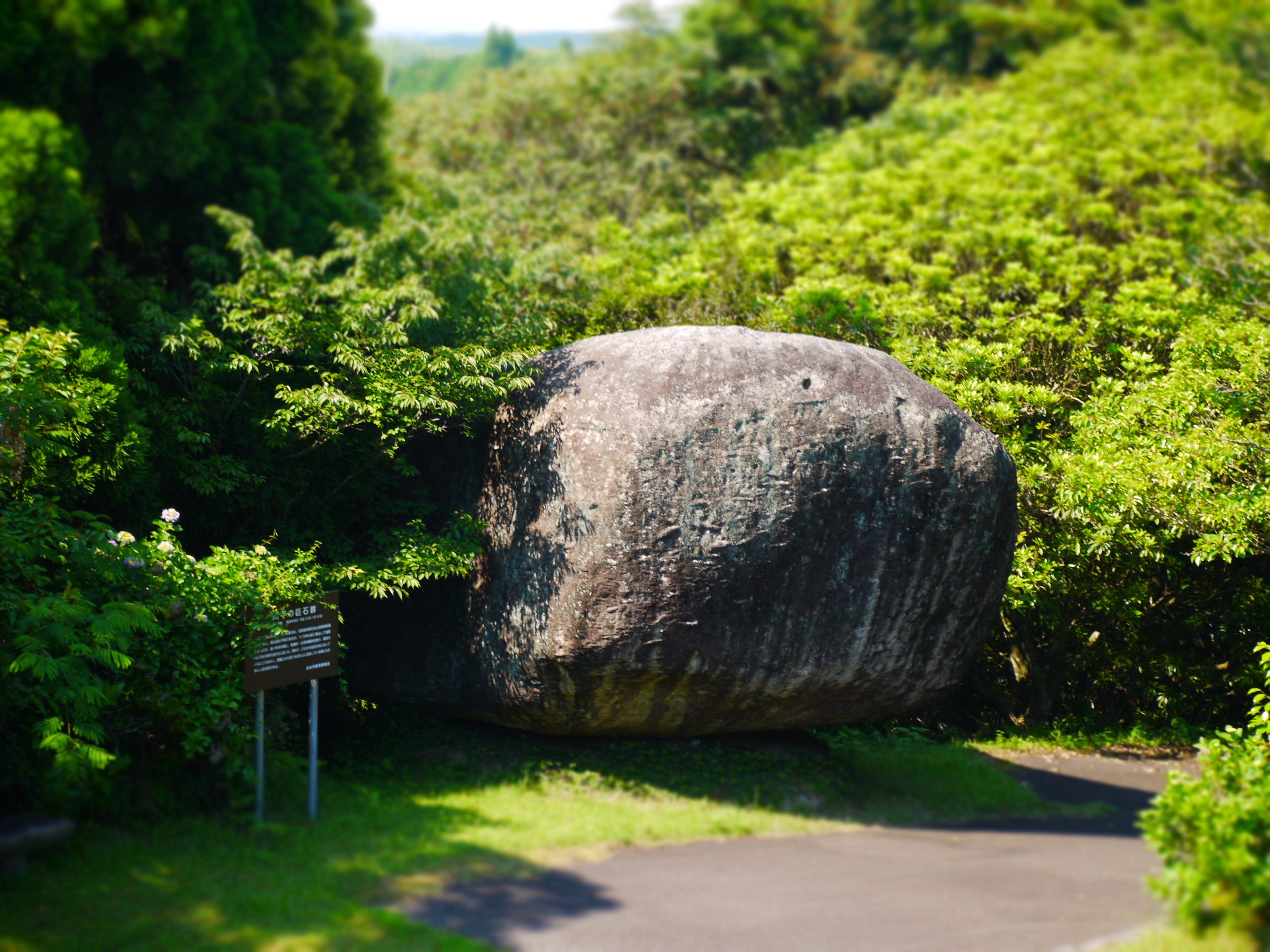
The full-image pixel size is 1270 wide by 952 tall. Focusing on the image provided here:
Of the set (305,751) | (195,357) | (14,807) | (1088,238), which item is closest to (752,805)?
(305,751)

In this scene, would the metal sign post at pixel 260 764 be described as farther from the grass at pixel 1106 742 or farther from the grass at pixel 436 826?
the grass at pixel 1106 742

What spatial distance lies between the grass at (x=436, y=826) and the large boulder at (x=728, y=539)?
50cm

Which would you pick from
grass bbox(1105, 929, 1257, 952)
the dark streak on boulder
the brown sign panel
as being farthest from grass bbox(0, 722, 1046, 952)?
grass bbox(1105, 929, 1257, 952)

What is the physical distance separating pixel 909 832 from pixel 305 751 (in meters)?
5.92

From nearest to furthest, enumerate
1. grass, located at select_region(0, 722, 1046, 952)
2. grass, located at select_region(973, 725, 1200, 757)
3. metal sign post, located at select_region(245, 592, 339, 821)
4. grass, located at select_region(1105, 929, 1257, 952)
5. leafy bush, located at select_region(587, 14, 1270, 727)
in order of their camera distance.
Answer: grass, located at select_region(1105, 929, 1257, 952)
grass, located at select_region(0, 722, 1046, 952)
metal sign post, located at select_region(245, 592, 339, 821)
leafy bush, located at select_region(587, 14, 1270, 727)
grass, located at select_region(973, 725, 1200, 757)

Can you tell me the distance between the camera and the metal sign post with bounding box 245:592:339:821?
8.00m

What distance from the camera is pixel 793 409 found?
30.8 feet

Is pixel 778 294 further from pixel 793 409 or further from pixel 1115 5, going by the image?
pixel 1115 5

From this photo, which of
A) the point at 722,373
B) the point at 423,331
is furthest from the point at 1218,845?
the point at 423,331

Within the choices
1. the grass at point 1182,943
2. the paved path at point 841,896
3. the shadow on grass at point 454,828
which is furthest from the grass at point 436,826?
the grass at point 1182,943

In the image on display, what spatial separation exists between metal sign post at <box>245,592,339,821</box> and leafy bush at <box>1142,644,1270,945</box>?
6.42 m

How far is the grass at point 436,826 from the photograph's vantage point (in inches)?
257

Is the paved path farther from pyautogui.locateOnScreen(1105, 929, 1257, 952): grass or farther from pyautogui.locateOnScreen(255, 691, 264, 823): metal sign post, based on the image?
pyautogui.locateOnScreen(255, 691, 264, 823): metal sign post

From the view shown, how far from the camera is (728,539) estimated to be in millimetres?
9141
